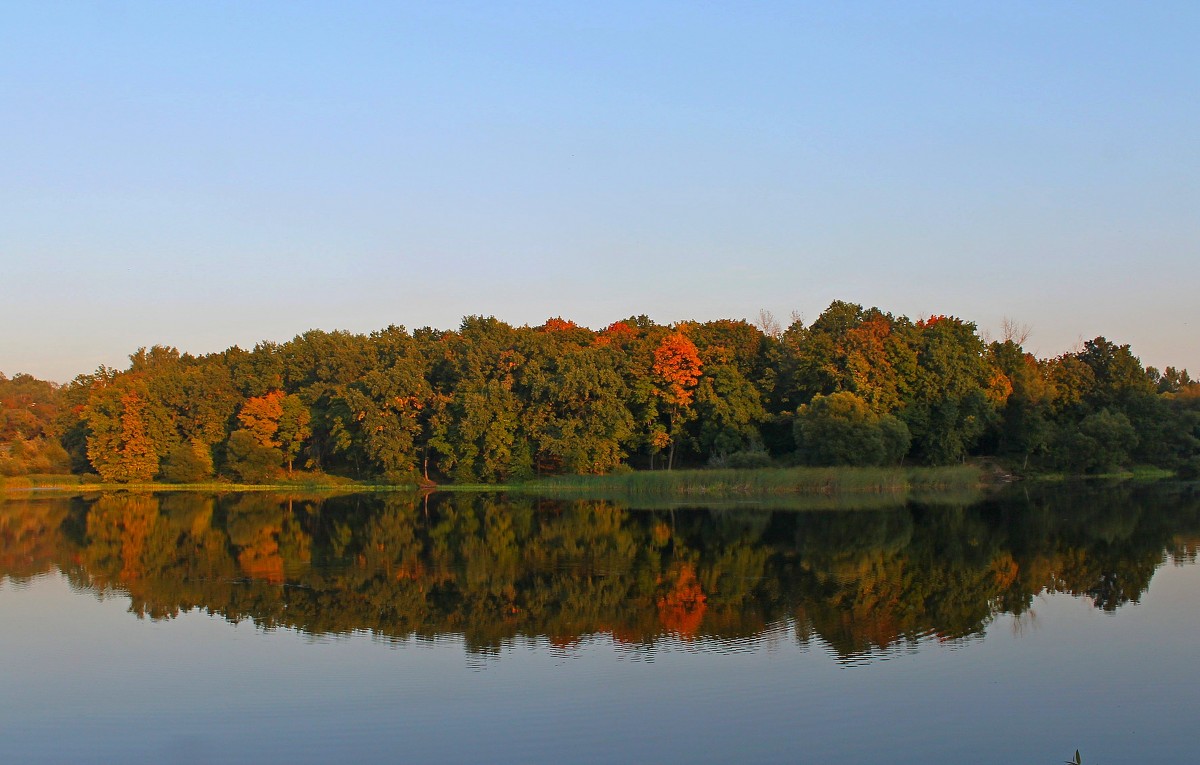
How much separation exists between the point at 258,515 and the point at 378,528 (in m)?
8.48

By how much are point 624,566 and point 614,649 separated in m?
8.06

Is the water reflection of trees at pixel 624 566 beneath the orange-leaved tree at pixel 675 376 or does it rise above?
beneath

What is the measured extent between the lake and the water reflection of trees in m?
0.12

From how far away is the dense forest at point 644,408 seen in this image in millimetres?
53906

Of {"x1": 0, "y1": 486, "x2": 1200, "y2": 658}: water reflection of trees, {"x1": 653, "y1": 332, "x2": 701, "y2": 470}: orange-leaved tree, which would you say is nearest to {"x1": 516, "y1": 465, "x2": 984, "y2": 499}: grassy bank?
{"x1": 653, "y1": 332, "x2": 701, "y2": 470}: orange-leaved tree

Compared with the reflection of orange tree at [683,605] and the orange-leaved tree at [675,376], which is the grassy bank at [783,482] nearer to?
the orange-leaved tree at [675,376]

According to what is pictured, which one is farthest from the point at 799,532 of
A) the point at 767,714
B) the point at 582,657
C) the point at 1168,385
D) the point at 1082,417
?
the point at 1168,385

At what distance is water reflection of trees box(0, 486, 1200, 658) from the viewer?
15.7 meters

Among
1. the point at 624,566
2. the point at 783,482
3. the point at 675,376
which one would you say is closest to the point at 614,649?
the point at 624,566

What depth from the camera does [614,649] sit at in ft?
44.7

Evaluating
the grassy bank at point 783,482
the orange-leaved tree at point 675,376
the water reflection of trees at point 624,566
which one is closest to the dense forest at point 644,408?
the orange-leaved tree at point 675,376

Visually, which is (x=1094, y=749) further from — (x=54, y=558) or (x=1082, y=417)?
(x=1082, y=417)

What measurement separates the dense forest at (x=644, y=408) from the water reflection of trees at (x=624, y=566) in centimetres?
1620

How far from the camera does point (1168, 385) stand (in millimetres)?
77625
